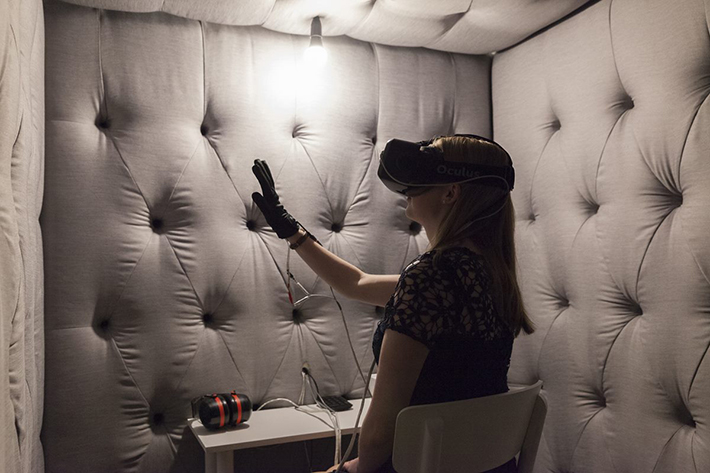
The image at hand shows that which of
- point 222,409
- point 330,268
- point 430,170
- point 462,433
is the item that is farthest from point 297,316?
point 462,433

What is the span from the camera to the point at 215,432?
4.28 feet

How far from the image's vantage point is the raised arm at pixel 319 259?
4.49ft

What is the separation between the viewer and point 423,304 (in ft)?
3.07

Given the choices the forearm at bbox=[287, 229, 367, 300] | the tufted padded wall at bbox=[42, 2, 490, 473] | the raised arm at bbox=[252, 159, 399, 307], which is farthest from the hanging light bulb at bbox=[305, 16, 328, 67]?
the forearm at bbox=[287, 229, 367, 300]

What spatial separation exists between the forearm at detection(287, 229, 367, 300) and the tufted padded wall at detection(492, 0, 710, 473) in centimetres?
55

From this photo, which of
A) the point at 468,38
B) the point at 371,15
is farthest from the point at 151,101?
the point at 468,38

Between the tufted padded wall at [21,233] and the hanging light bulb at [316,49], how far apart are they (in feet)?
2.02

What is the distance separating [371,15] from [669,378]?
112cm

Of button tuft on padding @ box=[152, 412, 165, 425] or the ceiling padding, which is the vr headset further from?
button tuft on padding @ box=[152, 412, 165, 425]

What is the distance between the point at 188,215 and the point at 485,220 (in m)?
0.77

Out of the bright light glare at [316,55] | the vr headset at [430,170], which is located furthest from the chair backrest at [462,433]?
the bright light glare at [316,55]

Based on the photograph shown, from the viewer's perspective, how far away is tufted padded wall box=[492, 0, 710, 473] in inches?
47.1

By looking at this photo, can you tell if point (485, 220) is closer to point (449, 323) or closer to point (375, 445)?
point (449, 323)

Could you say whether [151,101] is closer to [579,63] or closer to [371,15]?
[371,15]
